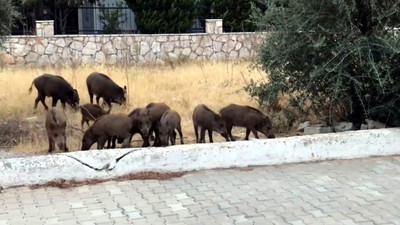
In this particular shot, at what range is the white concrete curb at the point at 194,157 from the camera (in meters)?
6.75

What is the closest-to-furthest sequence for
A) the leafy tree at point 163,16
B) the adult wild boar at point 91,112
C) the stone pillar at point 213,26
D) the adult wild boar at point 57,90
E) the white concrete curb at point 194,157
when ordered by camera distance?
the white concrete curb at point 194,157
the adult wild boar at point 91,112
the adult wild boar at point 57,90
the stone pillar at point 213,26
the leafy tree at point 163,16

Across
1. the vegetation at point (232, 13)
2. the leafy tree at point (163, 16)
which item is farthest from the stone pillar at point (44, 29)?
the vegetation at point (232, 13)

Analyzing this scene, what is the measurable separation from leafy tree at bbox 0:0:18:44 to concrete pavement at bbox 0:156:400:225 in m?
3.61

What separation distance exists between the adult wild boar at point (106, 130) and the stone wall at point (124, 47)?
1053 cm

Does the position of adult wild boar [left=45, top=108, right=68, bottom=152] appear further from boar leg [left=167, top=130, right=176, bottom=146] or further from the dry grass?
boar leg [left=167, top=130, right=176, bottom=146]

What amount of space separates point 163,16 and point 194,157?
16.8m

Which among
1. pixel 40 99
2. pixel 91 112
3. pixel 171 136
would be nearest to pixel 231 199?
pixel 171 136

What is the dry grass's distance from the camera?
10586mm

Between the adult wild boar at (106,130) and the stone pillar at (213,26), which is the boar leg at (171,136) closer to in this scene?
the adult wild boar at (106,130)

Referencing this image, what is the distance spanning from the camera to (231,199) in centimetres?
623

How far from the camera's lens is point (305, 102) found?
9.73m

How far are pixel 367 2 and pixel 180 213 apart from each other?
14.6 feet

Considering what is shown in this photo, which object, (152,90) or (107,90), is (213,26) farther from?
(107,90)

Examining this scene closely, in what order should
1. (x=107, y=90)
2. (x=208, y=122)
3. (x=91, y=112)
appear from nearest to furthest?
1. (x=208, y=122)
2. (x=91, y=112)
3. (x=107, y=90)
